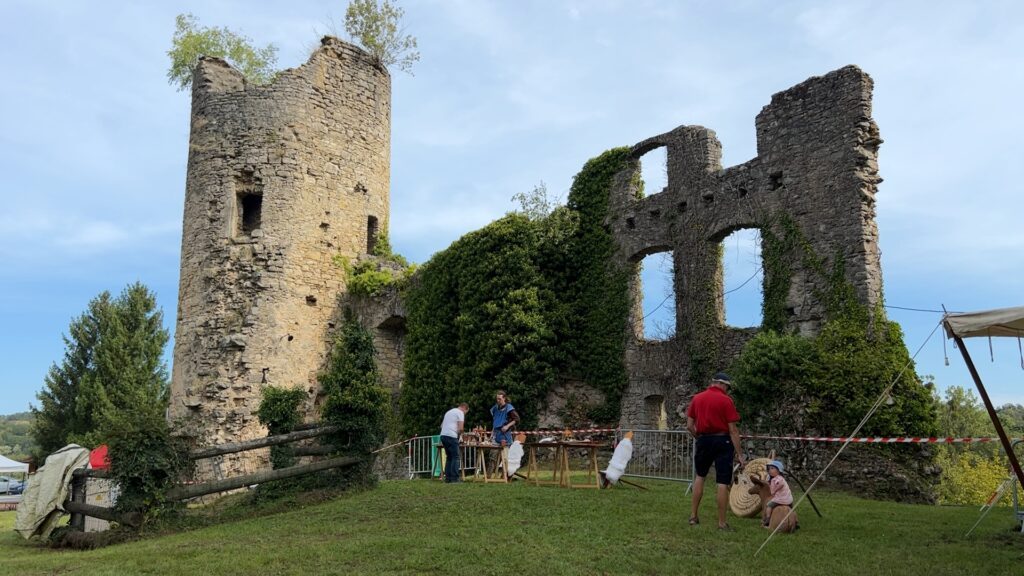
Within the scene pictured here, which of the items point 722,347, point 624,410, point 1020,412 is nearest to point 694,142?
point 722,347

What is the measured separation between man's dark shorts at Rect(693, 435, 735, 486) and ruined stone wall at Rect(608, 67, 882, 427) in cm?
655

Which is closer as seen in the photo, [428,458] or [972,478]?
[428,458]

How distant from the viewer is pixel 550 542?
7750mm

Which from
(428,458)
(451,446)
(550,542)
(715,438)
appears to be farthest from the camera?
(428,458)

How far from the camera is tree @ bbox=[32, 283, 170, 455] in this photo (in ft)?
109

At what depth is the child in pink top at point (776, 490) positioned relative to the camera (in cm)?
820

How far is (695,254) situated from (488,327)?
4.85 meters

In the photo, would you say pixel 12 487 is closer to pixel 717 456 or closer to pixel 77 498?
pixel 77 498

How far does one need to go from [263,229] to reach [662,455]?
35.9 feet

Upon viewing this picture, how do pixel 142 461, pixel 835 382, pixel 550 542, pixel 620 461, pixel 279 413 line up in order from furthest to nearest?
pixel 835 382 < pixel 279 413 < pixel 620 461 < pixel 142 461 < pixel 550 542

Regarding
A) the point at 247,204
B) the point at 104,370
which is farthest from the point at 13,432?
the point at 247,204

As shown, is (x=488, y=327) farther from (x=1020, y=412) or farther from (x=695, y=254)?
(x=1020, y=412)

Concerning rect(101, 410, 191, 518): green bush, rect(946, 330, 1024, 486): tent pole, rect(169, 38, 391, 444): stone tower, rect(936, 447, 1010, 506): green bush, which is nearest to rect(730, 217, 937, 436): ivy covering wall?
rect(946, 330, 1024, 486): tent pole

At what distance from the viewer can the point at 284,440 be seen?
40.0 feet
